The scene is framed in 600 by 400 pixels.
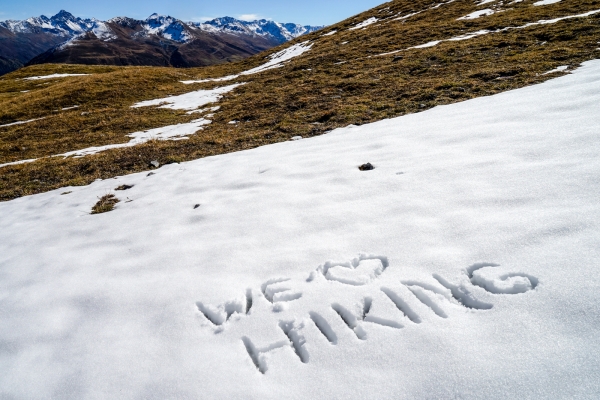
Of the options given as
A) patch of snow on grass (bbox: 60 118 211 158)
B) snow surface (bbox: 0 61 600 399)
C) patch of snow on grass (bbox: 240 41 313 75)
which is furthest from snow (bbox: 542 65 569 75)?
patch of snow on grass (bbox: 240 41 313 75)

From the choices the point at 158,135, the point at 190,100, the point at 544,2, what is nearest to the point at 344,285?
the point at 158,135

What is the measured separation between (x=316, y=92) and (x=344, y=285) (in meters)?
16.6

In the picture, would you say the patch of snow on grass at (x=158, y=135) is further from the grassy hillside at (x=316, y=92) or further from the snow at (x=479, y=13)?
the snow at (x=479, y=13)

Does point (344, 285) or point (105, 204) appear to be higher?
point (105, 204)

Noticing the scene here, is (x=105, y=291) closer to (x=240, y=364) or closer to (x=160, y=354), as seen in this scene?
(x=160, y=354)

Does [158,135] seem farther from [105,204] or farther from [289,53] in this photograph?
[289,53]

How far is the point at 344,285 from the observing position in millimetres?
3527

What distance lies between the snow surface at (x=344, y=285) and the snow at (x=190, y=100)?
1877 cm

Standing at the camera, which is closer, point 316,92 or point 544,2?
point 316,92

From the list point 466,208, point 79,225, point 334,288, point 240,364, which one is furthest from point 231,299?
point 79,225

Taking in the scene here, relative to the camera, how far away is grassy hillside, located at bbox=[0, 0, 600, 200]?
12.0 m

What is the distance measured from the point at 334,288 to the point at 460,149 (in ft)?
14.7

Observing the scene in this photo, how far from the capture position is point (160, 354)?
3.16 m

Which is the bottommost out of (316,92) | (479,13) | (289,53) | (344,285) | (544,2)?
(344,285)
